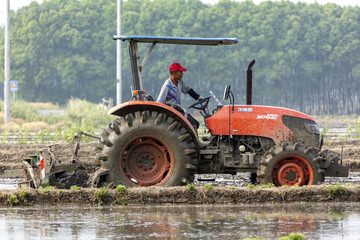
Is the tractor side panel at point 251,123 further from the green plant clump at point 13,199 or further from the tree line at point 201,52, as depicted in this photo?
the tree line at point 201,52

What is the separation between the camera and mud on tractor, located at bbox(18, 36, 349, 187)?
11594 millimetres

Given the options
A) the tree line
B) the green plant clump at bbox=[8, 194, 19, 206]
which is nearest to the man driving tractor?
the green plant clump at bbox=[8, 194, 19, 206]

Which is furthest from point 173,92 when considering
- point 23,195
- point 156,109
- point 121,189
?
point 23,195

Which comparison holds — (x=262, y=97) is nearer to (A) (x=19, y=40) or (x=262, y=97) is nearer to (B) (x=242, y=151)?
(A) (x=19, y=40)

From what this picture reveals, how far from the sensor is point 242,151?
39.8 feet

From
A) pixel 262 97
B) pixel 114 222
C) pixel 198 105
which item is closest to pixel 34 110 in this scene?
pixel 198 105

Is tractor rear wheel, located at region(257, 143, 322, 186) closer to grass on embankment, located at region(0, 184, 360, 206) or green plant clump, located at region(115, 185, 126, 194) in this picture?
grass on embankment, located at region(0, 184, 360, 206)

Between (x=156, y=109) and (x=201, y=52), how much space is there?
61402mm

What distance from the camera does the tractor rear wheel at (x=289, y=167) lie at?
38.2ft

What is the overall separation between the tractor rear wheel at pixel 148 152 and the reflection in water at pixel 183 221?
4.39 ft

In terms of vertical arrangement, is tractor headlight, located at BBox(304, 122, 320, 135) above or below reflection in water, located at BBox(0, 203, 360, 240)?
above

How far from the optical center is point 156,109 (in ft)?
38.5

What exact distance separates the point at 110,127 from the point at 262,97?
220 ft

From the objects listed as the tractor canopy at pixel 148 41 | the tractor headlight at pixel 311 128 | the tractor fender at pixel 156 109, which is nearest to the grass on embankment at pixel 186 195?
the tractor fender at pixel 156 109
